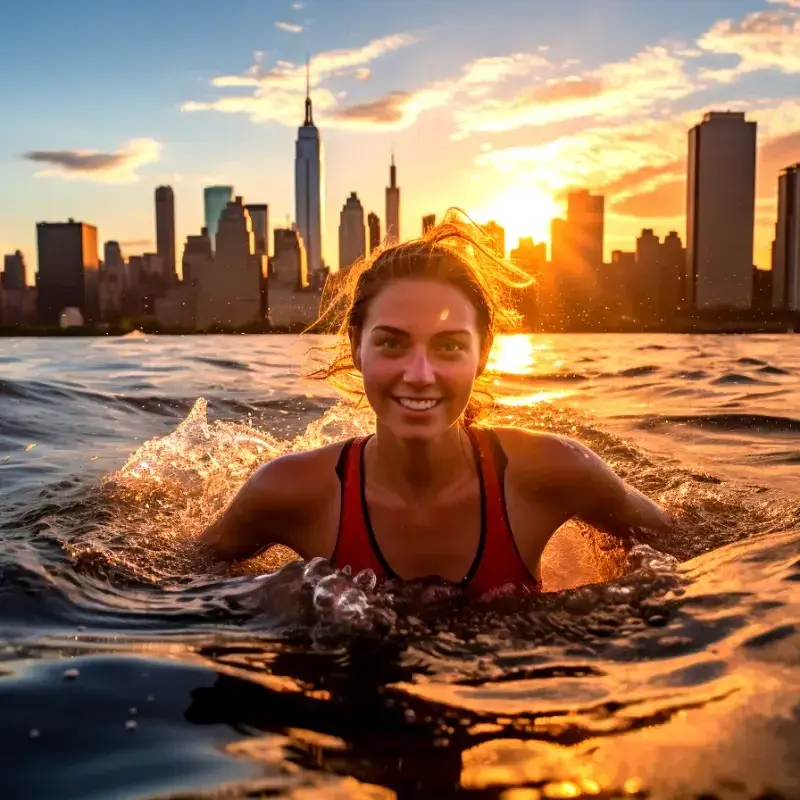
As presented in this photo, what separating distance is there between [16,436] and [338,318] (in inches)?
232

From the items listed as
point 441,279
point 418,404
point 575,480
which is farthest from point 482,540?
point 441,279

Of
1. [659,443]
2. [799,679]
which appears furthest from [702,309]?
[799,679]

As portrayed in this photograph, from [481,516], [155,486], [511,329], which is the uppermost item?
[511,329]

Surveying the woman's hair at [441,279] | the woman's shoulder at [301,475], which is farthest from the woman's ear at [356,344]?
the woman's shoulder at [301,475]

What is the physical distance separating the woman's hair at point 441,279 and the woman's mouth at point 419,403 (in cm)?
46

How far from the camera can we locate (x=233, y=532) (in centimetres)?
425

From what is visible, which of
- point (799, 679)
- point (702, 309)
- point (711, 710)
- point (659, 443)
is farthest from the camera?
point (702, 309)

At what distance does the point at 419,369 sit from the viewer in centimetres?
349

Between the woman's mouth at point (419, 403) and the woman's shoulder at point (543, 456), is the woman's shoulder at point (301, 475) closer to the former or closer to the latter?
the woman's mouth at point (419, 403)

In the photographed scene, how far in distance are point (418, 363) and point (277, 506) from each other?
101 cm

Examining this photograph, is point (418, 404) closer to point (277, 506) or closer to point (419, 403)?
point (419, 403)

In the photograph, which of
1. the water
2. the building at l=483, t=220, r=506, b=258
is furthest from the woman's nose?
the building at l=483, t=220, r=506, b=258

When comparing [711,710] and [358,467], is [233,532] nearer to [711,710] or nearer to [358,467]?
[358,467]

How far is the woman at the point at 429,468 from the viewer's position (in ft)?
11.8
